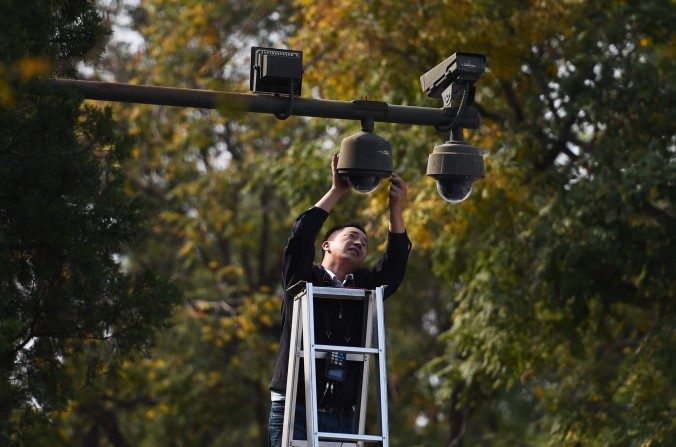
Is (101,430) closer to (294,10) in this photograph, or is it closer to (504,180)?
(294,10)

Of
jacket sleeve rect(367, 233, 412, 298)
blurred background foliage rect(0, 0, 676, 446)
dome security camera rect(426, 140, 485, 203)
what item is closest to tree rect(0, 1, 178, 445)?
jacket sleeve rect(367, 233, 412, 298)

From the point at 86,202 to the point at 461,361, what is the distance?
872 centimetres

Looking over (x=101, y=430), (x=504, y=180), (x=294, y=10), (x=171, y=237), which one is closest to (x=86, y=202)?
(x=504, y=180)

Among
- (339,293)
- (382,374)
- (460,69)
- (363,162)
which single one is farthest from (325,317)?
(460,69)

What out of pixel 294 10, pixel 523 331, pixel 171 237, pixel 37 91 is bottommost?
pixel 37 91

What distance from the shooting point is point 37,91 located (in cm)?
885

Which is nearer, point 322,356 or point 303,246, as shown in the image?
point 322,356

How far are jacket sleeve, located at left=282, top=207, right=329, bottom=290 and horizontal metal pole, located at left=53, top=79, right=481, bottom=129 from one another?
730 mm

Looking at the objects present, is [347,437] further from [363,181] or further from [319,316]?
[363,181]

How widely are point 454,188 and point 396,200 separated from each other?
506 millimetres

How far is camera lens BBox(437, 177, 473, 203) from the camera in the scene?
29.9 feet

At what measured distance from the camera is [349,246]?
29.0ft

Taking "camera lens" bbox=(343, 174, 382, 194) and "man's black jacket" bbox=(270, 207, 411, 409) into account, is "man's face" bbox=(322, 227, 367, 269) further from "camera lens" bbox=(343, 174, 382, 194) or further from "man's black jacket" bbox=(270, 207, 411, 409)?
"camera lens" bbox=(343, 174, 382, 194)

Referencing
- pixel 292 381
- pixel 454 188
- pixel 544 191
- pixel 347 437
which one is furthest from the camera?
pixel 544 191
